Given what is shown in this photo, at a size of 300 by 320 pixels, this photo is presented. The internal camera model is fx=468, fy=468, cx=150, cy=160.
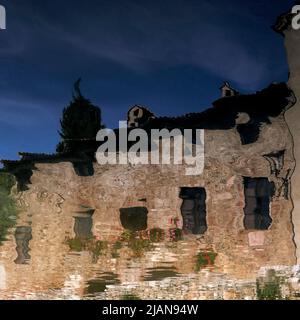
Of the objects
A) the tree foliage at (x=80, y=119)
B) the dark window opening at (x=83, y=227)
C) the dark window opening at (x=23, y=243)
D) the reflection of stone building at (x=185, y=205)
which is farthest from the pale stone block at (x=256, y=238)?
the tree foliage at (x=80, y=119)

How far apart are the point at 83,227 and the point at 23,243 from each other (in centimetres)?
200

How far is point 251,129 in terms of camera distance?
464 inches

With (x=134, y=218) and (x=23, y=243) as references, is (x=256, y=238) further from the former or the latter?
(x=23, y=243)

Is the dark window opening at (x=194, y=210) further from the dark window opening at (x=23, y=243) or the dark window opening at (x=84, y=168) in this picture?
the dark window opening at (x=23, y=243)

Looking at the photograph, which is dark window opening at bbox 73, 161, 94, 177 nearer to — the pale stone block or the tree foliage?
the pale stone block

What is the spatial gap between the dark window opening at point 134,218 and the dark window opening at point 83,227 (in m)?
0.91

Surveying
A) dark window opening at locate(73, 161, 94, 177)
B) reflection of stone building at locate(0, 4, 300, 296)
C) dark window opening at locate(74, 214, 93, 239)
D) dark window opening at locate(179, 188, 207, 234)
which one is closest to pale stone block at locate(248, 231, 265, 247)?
reflection of stone building at locate(0, 4, 300, 296)

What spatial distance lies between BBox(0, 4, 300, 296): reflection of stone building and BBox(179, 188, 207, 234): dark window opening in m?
0.03

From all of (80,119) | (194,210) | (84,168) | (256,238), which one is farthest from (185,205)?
(80,119)

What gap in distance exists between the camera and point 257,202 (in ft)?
38.2

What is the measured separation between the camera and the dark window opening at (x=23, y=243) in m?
13.2

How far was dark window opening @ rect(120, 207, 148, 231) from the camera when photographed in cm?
1220
